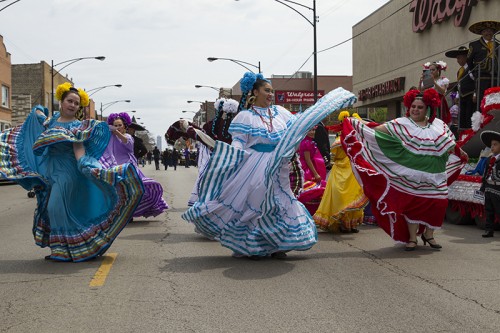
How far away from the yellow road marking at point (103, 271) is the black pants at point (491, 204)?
526 centimetres

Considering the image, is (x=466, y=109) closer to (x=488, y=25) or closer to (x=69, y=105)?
(x=488, y=25)

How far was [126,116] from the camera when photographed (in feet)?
37.0

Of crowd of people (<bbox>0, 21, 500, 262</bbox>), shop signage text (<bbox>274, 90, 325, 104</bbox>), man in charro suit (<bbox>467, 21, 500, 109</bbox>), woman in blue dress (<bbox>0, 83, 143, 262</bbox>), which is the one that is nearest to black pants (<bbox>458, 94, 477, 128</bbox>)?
man in charro suit (<bbox>467, 21, 500, 109</bbox>)

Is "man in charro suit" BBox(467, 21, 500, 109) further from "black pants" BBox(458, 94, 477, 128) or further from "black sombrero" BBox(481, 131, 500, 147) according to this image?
"black sombrero" BBox(481, 131, 500, 147)

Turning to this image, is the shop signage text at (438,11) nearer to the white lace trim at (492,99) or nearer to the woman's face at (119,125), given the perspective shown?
the white lace trim at (492,99)

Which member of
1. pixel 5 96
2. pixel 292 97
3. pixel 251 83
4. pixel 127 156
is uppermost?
pixel 292 97

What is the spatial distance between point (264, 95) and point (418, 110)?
6.36 ft

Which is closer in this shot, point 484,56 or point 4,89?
point 484,56

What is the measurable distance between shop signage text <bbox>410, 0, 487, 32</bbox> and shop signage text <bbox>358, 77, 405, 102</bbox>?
3093 millimetres

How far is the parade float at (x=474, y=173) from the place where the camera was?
11.0 m

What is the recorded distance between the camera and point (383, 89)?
3559 cm

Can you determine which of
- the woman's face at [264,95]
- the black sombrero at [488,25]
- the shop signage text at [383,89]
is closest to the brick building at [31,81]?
the shop signage text at [383,89]

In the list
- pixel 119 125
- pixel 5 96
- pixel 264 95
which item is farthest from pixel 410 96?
pixel 5 96

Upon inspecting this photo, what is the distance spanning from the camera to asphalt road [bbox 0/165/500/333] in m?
4.90
